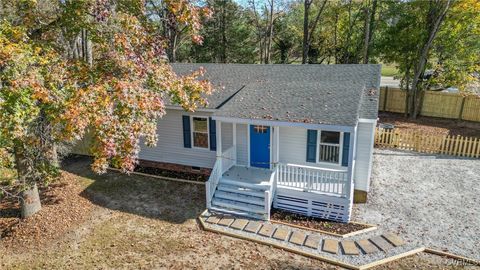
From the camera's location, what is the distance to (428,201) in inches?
441

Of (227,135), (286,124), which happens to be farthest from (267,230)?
(227,135)

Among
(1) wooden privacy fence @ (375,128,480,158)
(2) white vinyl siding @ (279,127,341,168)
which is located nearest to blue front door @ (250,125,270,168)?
(2) white vinyl siding @ (279,127,341,168)

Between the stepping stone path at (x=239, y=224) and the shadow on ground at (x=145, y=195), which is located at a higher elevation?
the shadow on ground at (x=145, y=195)

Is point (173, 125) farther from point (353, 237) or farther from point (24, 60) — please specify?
point (353, 237)

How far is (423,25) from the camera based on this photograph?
22.4 metres

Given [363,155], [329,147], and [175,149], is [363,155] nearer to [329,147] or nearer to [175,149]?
[329,147]

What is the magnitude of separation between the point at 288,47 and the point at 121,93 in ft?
99.7

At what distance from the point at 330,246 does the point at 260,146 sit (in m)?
4.42

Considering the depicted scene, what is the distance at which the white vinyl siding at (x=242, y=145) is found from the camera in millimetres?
12096

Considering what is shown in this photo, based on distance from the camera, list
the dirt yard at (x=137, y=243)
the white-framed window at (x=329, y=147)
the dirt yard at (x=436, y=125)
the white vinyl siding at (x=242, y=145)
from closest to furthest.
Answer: the dirt yard at (x=137, y=243)
the white-framed window at (x=329, y=147)
the white vinyl siding at (x=242, y=145)
the dirt yard at (x=436, y=125)

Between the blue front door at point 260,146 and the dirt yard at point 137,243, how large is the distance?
8.09 feet

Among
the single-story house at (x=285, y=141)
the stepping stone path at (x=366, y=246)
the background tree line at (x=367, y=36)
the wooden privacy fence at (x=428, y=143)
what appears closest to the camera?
the stepping stone path at (x=366, y=246)

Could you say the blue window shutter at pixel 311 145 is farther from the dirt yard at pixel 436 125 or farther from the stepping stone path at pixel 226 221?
the dirt yard at pixel 436 125

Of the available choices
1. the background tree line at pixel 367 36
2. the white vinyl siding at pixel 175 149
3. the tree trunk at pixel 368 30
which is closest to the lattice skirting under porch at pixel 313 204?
the white vinyl siding at pixel 175 149
